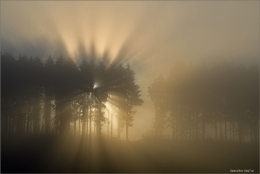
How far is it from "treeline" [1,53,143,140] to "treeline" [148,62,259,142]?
6.14 meters

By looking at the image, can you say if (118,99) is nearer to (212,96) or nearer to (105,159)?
(212,96)

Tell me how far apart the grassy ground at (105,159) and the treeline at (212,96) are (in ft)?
37.2

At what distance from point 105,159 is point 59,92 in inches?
843

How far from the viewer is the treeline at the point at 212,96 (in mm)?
52344

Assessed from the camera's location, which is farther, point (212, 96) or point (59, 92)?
point (212, 96)

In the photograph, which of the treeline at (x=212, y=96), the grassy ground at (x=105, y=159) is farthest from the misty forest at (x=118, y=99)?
the grassy ground at (x=105, y=159)

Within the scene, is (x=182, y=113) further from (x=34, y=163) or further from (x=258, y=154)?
(x=34, y=163)

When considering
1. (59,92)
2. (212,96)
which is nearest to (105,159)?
(59,92)

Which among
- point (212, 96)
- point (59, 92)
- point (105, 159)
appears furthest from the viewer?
→ point (212, 96)

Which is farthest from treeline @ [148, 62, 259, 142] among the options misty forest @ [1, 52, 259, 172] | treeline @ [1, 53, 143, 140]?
treeline @ [1, 53, 143, 140]

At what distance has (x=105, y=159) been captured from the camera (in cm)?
3150

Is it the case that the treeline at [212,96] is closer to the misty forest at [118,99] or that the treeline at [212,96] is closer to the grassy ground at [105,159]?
the misty forest at [118,99]

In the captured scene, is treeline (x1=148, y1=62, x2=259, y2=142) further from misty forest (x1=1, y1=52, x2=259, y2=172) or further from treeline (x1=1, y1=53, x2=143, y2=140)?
treeline (x1=1, y1=53, x2=143, y2=140)

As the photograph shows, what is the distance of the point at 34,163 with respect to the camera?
2889 cm
